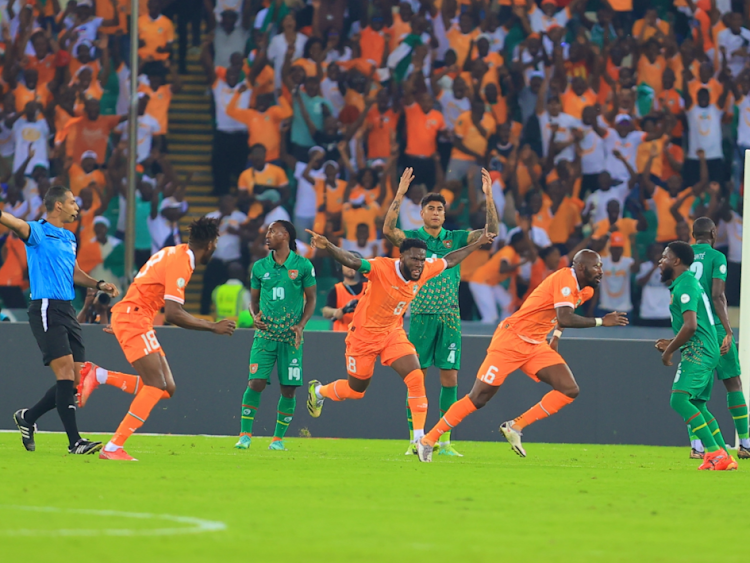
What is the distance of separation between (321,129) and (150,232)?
2.93 m

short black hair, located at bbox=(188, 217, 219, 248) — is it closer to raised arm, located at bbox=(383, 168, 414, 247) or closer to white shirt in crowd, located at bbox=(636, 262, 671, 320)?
raised arm, located at bbox=(383, 168, 414, 247)

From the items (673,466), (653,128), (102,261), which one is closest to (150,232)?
(102,261)

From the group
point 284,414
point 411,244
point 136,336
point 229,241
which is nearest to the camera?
point 136,336

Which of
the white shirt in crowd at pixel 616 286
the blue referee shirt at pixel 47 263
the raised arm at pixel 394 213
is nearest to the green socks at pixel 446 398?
the raised arm at pixel 394 213

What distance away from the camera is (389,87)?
1756 cm

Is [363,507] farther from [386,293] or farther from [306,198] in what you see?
[306,198]

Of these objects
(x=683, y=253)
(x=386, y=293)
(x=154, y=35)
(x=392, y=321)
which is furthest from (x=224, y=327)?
(x=154, y=35)

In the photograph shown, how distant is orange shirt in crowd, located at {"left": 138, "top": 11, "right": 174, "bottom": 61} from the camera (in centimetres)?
1830

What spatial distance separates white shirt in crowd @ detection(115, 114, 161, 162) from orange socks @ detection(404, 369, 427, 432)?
26.8ft

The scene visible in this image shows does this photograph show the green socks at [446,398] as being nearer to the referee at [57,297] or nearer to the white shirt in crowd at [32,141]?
the referee at [57,297]

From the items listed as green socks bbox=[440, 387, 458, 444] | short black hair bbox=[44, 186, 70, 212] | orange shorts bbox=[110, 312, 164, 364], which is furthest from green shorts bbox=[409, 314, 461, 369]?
short black hair bbox=[44, 186, 70, 212]

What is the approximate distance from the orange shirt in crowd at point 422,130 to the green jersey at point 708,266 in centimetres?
609

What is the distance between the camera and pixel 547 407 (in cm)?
1060

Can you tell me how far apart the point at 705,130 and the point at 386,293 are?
873cm
